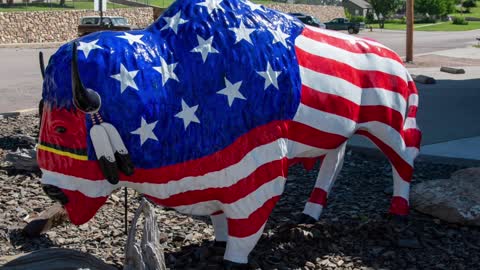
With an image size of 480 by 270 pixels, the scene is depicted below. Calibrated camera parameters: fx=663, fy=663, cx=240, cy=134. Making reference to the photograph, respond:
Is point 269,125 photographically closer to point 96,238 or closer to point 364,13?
point 96,238

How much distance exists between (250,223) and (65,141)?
1125 millimetres

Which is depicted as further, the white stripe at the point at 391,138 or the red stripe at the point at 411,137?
the red stripe at the point at 411,137

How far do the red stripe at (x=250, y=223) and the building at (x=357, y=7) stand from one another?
64922mm

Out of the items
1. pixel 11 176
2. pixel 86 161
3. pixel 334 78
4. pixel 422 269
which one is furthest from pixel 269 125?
pixel 11 176

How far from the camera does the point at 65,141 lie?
3.23m

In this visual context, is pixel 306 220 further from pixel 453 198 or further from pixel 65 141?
pixel 65 141

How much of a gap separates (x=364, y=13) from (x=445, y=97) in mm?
56968

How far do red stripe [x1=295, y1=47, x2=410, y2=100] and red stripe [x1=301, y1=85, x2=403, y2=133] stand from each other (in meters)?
0.14

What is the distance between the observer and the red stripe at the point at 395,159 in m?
4.59

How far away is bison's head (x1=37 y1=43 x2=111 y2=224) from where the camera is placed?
321 centimetres

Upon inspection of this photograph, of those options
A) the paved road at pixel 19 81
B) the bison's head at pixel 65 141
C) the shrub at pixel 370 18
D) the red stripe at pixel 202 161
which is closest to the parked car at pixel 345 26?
the shrub at pixel 370 18

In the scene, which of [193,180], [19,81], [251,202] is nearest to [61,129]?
[193,180]

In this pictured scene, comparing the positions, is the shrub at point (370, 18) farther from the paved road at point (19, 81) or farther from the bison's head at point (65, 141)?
the bison's head at point (65, 141)

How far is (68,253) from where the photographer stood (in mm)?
3652
